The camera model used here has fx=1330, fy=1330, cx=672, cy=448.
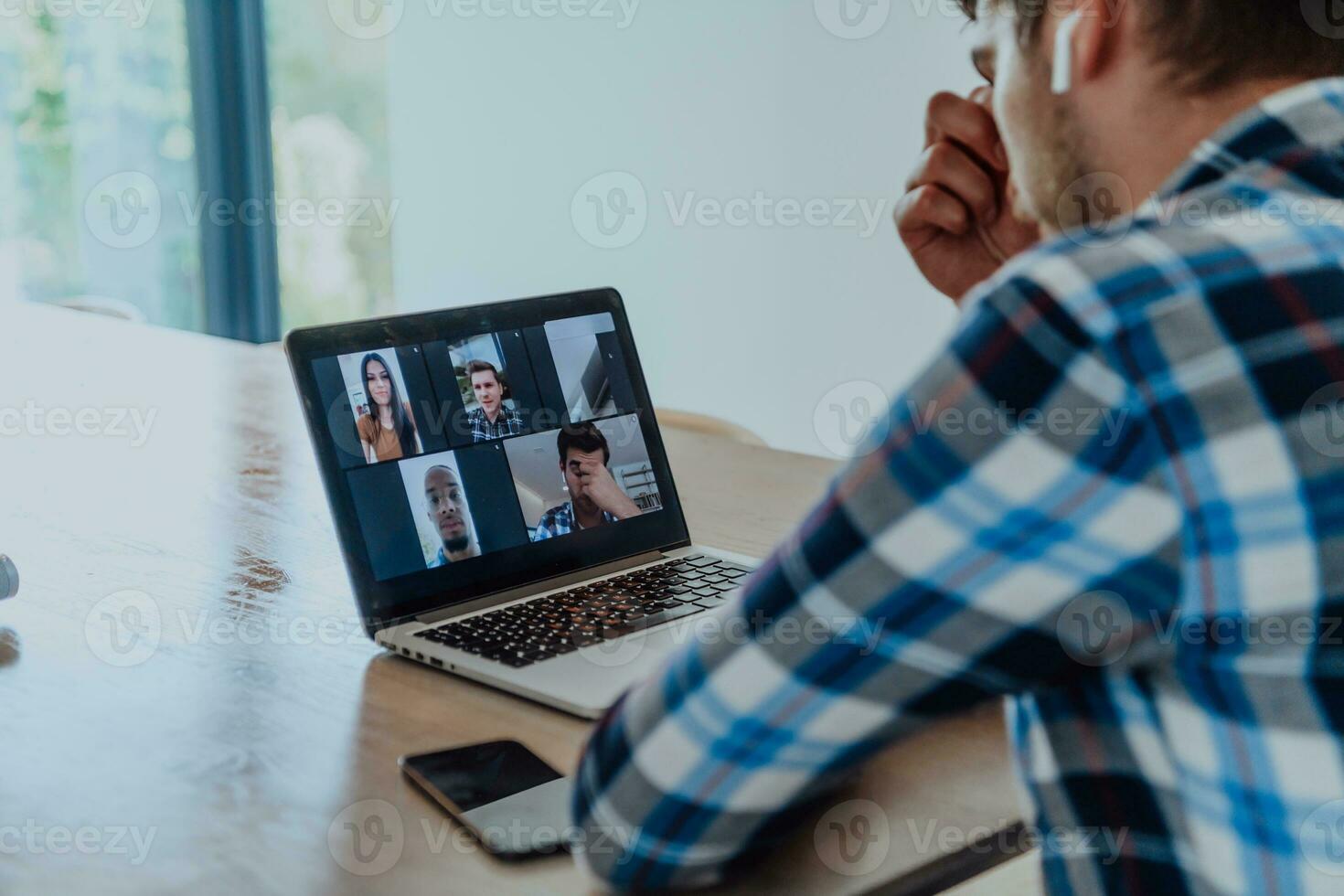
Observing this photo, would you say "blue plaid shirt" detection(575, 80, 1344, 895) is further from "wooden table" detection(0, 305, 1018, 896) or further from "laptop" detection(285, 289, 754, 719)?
"laptop" detection(285, 289, 754, 719)

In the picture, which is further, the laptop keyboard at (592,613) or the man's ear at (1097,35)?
the laptop keyboard at (592,613)

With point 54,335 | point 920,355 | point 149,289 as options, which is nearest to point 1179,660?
point 54,335

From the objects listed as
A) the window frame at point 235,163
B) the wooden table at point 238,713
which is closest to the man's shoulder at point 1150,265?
the wooden table at point 238,713

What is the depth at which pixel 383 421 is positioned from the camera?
102cm

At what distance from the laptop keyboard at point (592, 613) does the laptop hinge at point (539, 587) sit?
0.6 inches

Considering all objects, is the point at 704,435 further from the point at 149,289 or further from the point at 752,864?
the point at 149,289

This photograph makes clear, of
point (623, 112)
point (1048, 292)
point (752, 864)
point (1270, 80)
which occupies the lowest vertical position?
point (752, 864)

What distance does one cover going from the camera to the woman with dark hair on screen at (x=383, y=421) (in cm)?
100

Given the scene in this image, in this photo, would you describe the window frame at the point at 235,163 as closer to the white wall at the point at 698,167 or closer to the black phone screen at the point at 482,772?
the white wall at the point at 698,167

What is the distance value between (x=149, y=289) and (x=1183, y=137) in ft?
12.9

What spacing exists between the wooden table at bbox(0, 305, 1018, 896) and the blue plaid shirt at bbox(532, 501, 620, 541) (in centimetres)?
16

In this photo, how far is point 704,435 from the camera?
5.41 ft

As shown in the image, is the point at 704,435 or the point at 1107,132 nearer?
the point at 1107,132

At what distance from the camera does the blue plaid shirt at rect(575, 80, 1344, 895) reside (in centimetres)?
51
